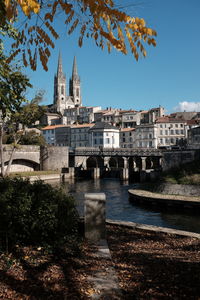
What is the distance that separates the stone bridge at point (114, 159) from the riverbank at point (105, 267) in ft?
152

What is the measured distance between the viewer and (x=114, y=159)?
252 feet

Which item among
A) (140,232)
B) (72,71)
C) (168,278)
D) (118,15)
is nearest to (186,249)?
(140,232)

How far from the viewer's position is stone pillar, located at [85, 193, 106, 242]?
7551 millimetres

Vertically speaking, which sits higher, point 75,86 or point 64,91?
point 75,86

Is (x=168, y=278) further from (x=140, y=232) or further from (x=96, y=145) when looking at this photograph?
(x=96, y=145)

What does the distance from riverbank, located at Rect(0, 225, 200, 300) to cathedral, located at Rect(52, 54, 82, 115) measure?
131 meters

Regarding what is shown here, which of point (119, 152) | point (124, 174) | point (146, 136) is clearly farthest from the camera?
point (146, 136)

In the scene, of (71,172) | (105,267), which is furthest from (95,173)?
(105,267)

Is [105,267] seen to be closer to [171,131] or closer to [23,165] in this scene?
[23,165]

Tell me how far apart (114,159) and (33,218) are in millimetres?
70306

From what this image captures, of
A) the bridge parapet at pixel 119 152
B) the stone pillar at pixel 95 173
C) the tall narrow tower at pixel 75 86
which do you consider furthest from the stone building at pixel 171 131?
the tall narrow tower at pixel 75 86

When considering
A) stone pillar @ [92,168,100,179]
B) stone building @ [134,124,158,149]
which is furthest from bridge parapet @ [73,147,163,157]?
stone building @ [134,124,158,149]

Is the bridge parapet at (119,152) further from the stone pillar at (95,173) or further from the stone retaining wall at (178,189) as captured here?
the stone retaining wall at (178,189)

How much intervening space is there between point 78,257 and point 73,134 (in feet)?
285
